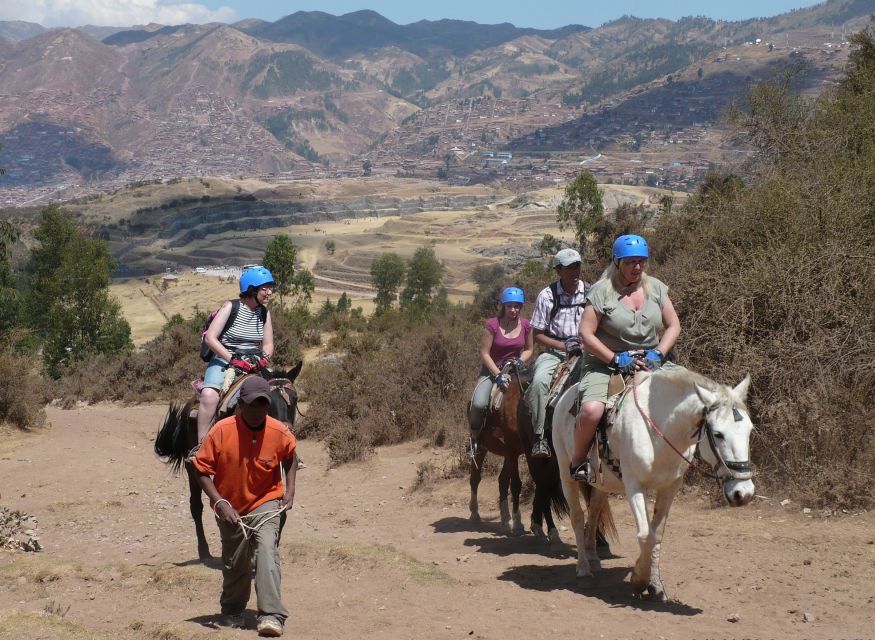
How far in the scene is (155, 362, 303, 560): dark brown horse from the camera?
28.6 ft

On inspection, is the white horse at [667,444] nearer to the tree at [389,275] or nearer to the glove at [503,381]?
the glove at [503,381]

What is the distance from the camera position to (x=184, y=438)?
9.59m

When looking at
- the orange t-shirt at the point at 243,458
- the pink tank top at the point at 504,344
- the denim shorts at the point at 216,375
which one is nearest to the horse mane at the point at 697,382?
the orange t-shirt at the point at 243,458

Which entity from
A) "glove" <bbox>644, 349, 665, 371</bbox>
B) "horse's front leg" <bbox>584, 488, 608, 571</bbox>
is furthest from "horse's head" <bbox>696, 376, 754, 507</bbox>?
"horse's front leg" <bbox>584, 488, 608, 571</bbox>

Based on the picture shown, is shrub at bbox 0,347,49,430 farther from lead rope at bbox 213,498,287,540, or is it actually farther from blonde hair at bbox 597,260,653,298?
blonde hair at bbox 597,260,653,298

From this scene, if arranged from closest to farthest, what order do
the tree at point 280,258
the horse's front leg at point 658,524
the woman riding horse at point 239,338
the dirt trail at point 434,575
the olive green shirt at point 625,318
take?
1. the dirt trail at point 434,575
2. the horse's front leg at point 658,524
3. the olive green shirt at point 625,318
4. the woman riding horse at point 239,338
5. the tree at point 280,258

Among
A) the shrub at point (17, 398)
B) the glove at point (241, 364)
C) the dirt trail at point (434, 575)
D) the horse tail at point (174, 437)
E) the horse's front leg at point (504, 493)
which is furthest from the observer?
the shrub at point (17, 398)

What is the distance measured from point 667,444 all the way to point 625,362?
75cm

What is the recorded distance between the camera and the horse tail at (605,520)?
8320 millimetres

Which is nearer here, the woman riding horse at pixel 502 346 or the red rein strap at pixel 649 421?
the red rein strap at pixel 649 421

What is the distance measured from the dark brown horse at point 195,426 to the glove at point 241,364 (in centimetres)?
20

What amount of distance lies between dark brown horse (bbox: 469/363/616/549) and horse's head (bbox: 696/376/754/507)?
7.32 ft

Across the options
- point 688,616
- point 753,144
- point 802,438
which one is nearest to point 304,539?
point 688,616

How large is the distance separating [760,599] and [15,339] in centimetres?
1910
